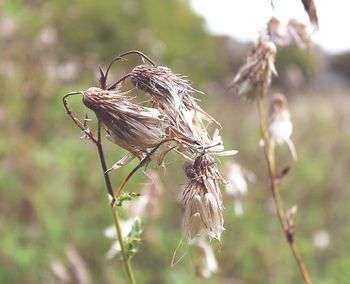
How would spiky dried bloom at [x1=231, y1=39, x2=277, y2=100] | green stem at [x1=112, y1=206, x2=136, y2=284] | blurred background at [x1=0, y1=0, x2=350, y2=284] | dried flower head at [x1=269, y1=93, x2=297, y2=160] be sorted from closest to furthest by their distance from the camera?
green stem at [x1=112, y1=206, x2=136, y2=284], spiky dried bloom at [x1=231, y1=39, x2=277, y2=100], dried flower head at [x1=269, y1=93, x2=297, y2=160], blurred background at [x1=0, y1=0, x2=350, y2=284]

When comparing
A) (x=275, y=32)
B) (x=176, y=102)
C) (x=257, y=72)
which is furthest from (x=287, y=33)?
(x=176, y=102)

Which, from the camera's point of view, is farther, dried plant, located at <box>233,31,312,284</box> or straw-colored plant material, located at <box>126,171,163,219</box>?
straw-colored plant material, located at <box>126,171,163,219</box>

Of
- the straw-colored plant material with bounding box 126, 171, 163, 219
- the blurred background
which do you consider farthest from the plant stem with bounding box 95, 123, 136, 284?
the blurred background

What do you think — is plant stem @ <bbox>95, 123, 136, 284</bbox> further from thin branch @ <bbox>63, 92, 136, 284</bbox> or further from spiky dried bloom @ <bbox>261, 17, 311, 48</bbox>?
spiky dried bloom @ <bbox>261, 17, 311, 48</bbox>

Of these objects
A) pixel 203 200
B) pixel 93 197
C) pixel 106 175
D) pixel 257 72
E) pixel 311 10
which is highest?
pixel 93 197

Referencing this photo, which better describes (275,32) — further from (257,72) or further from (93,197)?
(93,197)

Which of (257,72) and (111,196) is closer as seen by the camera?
(111,196)
